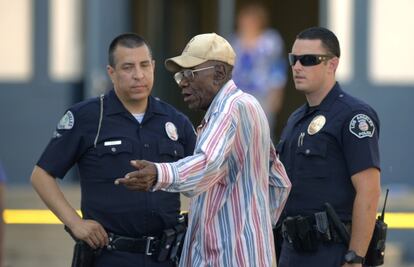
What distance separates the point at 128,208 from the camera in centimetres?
536

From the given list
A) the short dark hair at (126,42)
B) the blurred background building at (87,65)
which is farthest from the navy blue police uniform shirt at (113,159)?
the blurred background building at (87,65)

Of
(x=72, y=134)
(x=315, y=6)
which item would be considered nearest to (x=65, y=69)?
(x=315, y=6)

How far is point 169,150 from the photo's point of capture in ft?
17.9

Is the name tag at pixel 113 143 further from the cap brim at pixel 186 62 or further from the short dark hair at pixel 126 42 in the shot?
the cap brim at pixel 186 62

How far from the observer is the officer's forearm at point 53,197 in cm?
531

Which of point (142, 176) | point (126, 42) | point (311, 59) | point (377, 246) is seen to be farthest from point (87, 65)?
point (142, 176)

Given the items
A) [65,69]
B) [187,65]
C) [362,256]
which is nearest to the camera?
[187,65]

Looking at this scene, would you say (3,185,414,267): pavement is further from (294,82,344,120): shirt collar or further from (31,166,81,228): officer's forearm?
(294,82,344,120): shirt collar

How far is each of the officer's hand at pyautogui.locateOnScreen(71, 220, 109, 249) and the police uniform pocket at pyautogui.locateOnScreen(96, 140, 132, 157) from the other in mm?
356

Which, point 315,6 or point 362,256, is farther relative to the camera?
point 315,6

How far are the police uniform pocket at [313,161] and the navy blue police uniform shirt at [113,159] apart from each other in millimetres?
609

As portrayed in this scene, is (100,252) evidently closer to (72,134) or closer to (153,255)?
(153,255)

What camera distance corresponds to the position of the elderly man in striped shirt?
4.47 m

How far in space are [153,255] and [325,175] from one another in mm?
926
